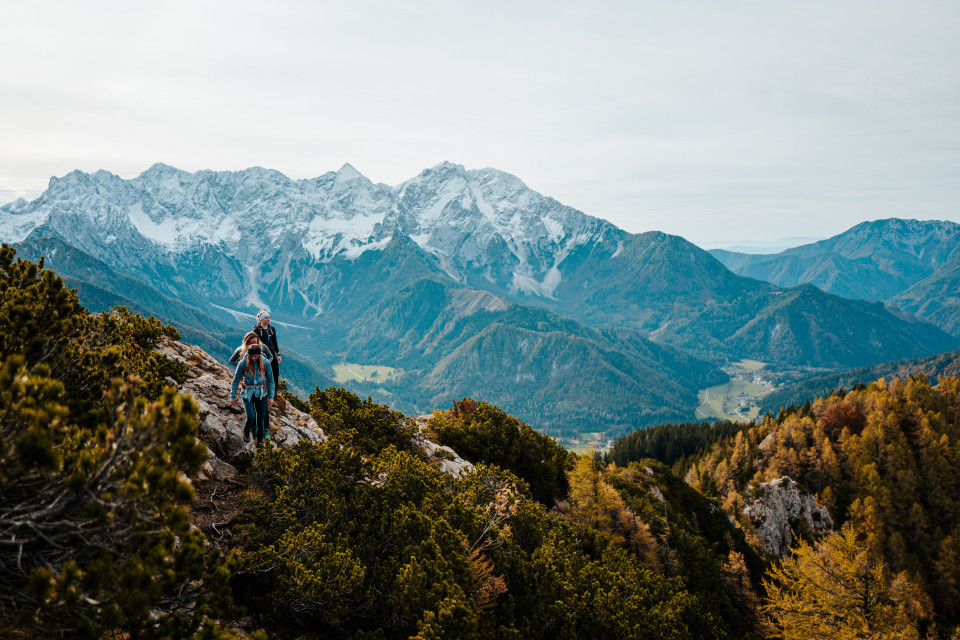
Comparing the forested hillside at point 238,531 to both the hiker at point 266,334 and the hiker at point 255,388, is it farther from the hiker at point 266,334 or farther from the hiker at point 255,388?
the hiker at point 266,334

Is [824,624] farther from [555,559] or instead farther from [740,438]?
[740,438]

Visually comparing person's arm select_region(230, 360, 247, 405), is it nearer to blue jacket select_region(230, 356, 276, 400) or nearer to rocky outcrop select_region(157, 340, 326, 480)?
blue jacket select_region(230, 356, 276, 400)

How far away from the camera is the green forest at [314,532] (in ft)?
22.9

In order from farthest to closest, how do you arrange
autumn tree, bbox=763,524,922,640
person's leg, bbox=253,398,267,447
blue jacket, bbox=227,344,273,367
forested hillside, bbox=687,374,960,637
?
1. forested hillside, bbox=687,374,960,637
2. autumn tree, bbox=763,524,922,640
3. person's leg, bbox=253,398,267,447
4. blue jacket, bbox=227,344,273,367

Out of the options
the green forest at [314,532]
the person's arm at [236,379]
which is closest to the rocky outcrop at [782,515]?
the green forest at [314,532]

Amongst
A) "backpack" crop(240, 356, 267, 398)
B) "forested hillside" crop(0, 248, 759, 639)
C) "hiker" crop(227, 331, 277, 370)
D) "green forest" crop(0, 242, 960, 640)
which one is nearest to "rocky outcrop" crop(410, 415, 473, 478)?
"green forest" crop(0, 242, 960, 640)

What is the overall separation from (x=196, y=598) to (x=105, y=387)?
6.08 m

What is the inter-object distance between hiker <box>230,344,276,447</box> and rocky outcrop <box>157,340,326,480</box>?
37.8 inches

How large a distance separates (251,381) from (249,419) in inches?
85.6

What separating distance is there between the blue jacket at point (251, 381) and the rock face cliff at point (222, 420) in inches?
76.8

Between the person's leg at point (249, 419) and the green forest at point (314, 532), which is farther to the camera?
the person's leg at point (249, 419)

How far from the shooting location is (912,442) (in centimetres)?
8656

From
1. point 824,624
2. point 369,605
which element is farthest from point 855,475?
point 369,605

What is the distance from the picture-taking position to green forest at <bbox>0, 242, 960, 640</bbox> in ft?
22.9
